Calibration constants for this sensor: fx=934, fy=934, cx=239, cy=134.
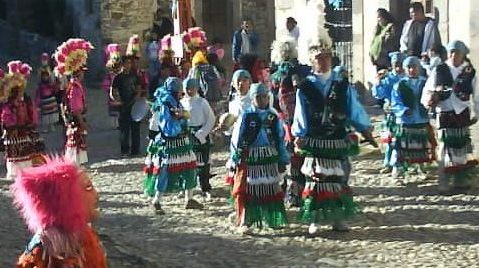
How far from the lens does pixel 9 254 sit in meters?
8.16

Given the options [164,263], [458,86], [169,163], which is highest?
[458,86]

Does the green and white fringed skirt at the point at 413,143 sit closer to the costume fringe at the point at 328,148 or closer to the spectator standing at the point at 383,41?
the costume fringe at the point at 328,148

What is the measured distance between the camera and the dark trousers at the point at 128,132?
47.1 ft

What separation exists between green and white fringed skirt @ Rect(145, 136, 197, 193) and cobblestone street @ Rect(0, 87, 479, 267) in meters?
0.31

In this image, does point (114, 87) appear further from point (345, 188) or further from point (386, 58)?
point (345, 188)

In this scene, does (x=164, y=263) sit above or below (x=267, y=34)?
below

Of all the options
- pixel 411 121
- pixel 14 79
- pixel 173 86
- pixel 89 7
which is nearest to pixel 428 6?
pixel 411 121

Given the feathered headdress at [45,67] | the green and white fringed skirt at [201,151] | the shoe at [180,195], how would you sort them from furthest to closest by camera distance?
the feathered headdress at [45,67] < the shoe at [180,195] < the green and white fringed skirt at [201,151]

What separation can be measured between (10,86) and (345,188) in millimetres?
5441

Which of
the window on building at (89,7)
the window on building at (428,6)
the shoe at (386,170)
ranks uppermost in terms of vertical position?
the window on building at (89,7)

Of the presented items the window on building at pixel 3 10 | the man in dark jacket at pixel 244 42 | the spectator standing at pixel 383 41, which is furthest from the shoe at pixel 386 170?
the window on building at pixel 3 10

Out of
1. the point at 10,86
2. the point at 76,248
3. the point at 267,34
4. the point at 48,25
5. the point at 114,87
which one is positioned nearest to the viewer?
the point at 76,248

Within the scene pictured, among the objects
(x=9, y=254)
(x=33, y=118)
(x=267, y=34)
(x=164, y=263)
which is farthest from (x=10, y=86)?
(x=267, y=34)

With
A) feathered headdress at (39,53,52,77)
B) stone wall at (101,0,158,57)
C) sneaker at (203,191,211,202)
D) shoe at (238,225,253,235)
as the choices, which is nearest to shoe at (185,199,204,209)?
sneaker at (203,191,211,202)
